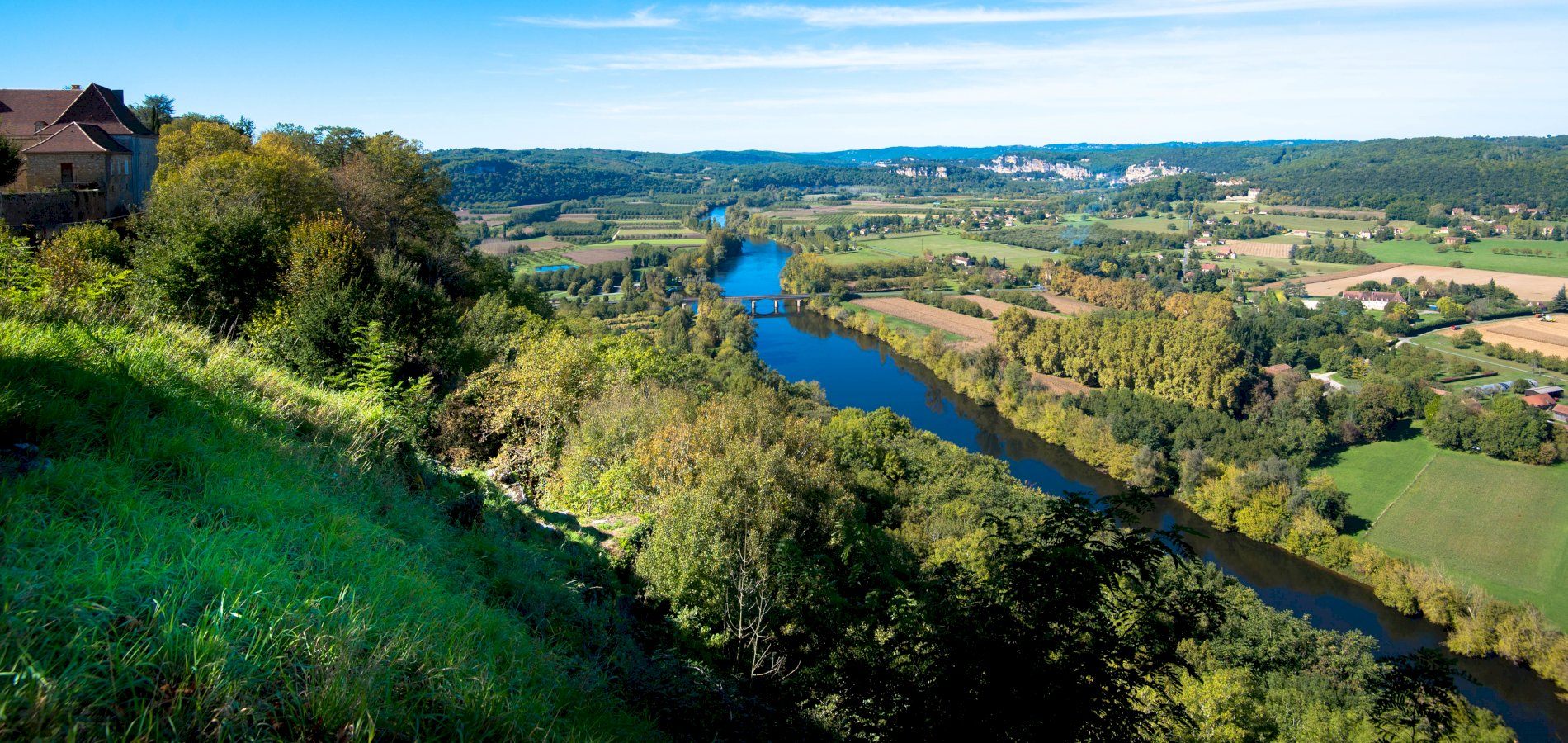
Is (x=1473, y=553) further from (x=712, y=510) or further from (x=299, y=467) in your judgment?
(x=299, y=467)

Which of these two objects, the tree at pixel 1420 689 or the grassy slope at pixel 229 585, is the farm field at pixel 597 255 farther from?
the tree at pixel 1420 689

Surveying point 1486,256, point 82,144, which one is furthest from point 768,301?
point 1486,256

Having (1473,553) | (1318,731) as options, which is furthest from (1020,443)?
(1318,731)

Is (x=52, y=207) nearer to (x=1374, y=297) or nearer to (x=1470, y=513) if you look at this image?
(x=1470, y=513)

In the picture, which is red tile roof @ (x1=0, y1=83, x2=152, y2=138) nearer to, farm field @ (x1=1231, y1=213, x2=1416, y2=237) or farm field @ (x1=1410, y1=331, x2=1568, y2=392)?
farm field @ (x1=1410, y1=331, x2=1568, y2=392)

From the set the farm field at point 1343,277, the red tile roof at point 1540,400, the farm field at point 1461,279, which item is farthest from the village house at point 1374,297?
the red tile roof at point 1540,400

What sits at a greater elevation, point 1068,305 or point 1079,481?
point 1068,305

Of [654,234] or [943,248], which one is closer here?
[943,248]
